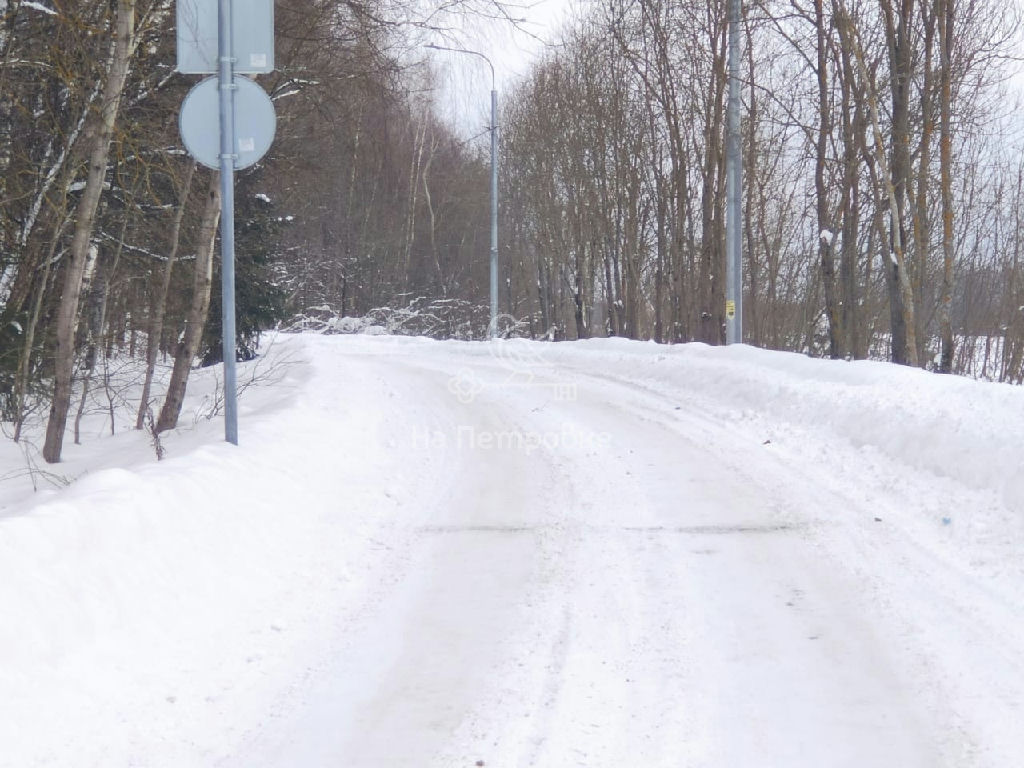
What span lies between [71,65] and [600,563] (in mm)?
7169

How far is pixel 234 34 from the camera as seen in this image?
6961 mm

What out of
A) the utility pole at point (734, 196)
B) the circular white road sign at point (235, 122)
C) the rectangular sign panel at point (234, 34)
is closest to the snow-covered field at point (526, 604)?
the circular white road sign at point (235, 122)

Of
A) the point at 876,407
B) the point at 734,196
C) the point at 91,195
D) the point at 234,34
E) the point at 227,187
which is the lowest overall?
the point at 876,407

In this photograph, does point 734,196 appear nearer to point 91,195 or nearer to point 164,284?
point 164,284

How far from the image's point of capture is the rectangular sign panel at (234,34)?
6914mm

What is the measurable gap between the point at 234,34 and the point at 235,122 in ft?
2.25

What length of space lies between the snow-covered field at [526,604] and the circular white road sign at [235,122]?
2.29m

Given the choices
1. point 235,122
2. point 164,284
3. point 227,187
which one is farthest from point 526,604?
point 164,284

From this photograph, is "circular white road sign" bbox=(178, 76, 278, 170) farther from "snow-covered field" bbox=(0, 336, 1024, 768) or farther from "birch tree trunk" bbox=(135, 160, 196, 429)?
"birch tree trunk" bbox=(135, 160, 196, 429)

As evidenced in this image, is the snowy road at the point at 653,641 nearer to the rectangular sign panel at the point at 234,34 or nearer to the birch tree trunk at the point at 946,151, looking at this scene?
the rectangular sign panel at the point at 234,34

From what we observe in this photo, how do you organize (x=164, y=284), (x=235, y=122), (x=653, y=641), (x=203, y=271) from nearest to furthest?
(x=653, y=641) → (x=235, y=122) → (x=203, y=271) → (x=164, y=284)

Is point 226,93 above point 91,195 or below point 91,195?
above

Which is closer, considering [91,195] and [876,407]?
[91,195]

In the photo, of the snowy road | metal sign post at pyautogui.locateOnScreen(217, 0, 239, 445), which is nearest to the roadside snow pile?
the snowy road
